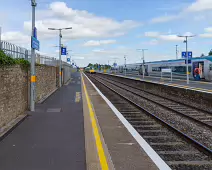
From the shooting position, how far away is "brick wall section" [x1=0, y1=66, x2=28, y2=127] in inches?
333

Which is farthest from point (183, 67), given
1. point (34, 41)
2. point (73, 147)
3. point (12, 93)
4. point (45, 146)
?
point (45, 146)

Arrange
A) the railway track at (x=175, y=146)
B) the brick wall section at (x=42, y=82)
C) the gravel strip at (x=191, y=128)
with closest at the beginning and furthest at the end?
the railway track at (x=175, y=146) → the gravel strip at (x=191, y=128) → the brick wall section at (x=42, y=82)

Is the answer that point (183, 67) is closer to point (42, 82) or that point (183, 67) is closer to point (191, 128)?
point (42, 82)

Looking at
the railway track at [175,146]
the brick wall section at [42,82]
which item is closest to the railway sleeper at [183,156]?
the railway track at [175,146]

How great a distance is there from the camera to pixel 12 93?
970 centimetres

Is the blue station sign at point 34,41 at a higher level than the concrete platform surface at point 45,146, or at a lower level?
higher

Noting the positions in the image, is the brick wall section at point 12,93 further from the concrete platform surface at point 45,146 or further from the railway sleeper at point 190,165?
the railway sleeper at point 190,165

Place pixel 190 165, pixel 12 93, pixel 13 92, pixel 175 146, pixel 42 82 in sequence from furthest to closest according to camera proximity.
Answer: pixel 42 82 → pixel 13 92 → pixel 12 93 → pixel 175 146 → pixel 190 165

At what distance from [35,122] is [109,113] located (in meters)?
4.19

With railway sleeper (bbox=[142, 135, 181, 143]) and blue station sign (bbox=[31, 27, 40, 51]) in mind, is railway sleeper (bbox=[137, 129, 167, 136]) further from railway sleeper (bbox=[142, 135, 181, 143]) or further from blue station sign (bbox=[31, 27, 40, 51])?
blue station sign (bbox=[31, 27, 40, 51])

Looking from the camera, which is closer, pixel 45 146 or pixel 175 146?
pixel 45 146

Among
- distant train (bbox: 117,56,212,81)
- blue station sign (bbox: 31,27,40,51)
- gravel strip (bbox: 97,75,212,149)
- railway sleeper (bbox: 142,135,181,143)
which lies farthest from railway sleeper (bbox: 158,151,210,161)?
distant train (bbox: 117,56,212,81)

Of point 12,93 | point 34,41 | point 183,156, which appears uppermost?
point 34,41

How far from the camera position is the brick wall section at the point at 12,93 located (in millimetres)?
8469
